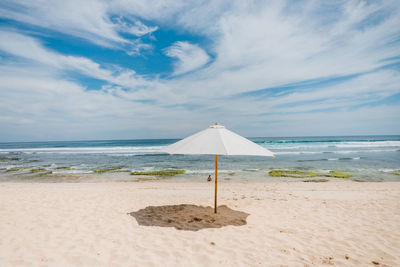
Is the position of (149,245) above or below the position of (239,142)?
below

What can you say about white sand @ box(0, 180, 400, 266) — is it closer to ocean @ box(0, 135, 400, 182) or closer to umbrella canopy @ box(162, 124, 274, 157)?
umbrella canopy @ box(162, 124, 274, 157)

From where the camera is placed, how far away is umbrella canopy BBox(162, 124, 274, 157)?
191 inches

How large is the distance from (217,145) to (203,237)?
6.72ft

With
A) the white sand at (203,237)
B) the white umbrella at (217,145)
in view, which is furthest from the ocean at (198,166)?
the white sand at (203,237)

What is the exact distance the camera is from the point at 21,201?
775cm

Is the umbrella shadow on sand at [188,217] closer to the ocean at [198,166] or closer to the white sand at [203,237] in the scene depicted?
the white sand at [203,237]

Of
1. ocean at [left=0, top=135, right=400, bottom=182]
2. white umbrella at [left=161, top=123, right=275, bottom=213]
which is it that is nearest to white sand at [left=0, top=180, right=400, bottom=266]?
white umbrella at [left=161, top=123, right=275, bottom=213]

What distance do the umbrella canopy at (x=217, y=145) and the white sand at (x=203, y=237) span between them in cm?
187

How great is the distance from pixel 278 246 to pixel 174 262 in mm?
2130

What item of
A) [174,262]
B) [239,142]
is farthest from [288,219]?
[174,262]

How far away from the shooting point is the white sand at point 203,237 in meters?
3.96

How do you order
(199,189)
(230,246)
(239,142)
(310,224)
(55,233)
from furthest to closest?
(199,189) < (310,224) < (239,142) < (55,233) < (230,246)

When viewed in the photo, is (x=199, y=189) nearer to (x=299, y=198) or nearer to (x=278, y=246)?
(x=299, y=198)

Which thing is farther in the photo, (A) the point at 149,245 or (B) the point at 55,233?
(B) the point at 55,233
